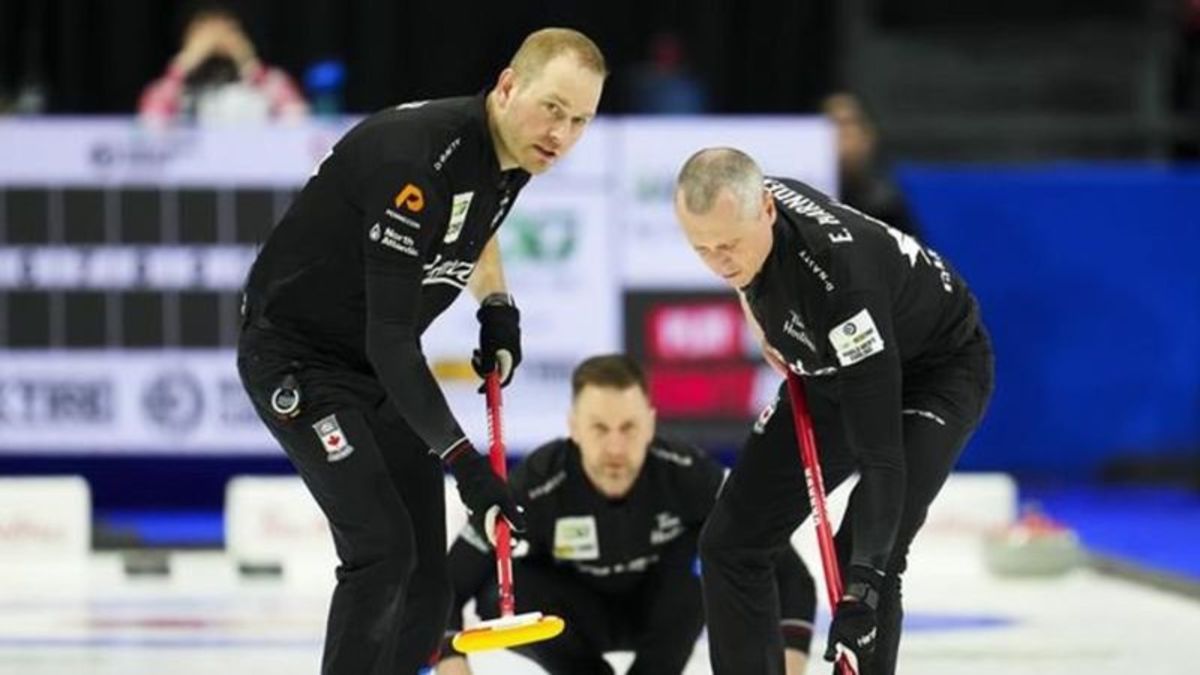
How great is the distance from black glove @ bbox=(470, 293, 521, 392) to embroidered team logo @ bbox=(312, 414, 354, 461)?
0.62 m

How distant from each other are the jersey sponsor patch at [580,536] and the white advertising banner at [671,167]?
551 cm

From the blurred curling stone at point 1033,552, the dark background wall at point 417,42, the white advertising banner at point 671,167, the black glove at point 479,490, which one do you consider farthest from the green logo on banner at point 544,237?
the black glove at point 479,490

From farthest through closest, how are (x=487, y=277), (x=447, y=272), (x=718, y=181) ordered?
(x=487, y=277) → (x=447, y=272) → (x=718, y=181)

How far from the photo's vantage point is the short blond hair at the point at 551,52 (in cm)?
646

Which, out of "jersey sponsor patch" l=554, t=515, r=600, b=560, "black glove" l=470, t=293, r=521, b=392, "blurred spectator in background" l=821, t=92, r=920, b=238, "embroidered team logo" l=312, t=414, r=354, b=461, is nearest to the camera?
"embroidered team logo" l=312, t=414, r=354, b=461

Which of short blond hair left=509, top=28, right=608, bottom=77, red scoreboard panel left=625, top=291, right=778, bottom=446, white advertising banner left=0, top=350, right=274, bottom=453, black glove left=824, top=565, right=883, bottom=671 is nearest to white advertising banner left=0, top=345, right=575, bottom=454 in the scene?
white advertising banner left=0, top=350, right=274, bottom=453

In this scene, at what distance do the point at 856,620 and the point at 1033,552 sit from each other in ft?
18.7

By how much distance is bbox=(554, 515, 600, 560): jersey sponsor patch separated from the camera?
7992mm

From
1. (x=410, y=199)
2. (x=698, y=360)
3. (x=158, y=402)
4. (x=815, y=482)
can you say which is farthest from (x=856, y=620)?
(x=158, y=402)

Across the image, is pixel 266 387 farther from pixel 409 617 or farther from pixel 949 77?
pixel 949 77

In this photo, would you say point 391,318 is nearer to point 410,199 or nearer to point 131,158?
point 410,199

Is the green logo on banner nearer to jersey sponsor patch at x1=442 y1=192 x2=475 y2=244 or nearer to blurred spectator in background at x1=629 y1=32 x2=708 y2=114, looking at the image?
blurred spectator in background at x1=629 y1=32 x2=708 y2=114

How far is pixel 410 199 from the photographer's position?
6.38m

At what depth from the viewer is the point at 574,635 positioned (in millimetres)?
7922
